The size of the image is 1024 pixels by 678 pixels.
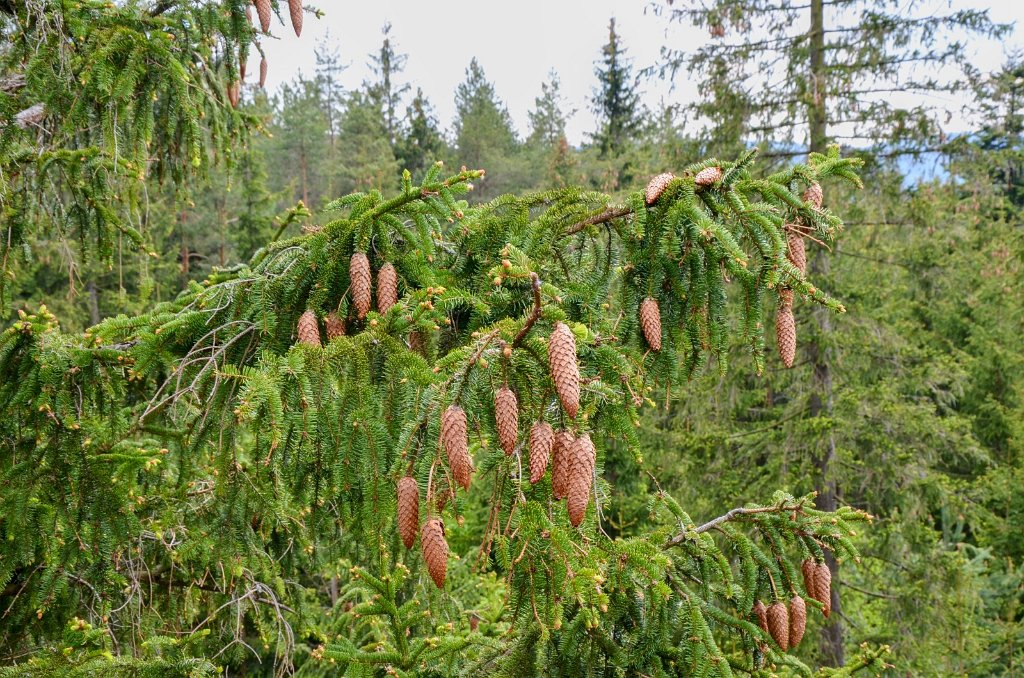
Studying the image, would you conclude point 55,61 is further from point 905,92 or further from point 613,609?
point 905,92

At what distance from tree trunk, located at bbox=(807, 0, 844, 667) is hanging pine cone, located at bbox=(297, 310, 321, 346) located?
292 inches

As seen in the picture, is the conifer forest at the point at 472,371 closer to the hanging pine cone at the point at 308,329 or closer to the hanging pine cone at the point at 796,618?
the hanging pine cone at the point at 796,618

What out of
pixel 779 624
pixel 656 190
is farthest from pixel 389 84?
pixel 779 624

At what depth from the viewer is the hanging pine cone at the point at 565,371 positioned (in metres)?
1.32

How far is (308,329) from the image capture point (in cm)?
216

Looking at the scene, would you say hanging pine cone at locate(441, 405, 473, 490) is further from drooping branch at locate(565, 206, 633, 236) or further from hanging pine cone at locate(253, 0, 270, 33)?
hanging pine cone at locate(253, 0, 270, 33)

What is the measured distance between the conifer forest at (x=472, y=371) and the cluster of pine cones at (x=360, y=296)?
0.01 metres

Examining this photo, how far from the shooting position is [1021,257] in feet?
27.2

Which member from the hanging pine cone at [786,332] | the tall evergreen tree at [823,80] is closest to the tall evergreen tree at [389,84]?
the tall evergreen tree at [823,80]

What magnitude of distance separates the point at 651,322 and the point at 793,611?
4.72 ft

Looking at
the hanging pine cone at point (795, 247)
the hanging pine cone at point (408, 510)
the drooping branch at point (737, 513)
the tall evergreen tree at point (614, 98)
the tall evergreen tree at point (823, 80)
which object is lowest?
the drooping branch at point (737, 513)

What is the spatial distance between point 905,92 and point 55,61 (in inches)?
336

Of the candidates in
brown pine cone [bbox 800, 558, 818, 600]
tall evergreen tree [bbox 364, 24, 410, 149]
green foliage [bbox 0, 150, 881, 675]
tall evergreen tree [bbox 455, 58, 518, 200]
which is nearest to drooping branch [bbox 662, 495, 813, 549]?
green foliage [bbox 0, 150, 881, 675]

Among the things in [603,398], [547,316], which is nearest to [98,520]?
[603,398]
